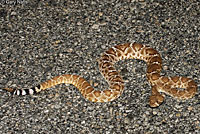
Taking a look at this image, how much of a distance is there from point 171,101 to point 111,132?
5.35 feet

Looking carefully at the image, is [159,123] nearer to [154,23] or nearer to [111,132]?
[111,132]

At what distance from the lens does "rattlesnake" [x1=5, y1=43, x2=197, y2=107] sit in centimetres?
855

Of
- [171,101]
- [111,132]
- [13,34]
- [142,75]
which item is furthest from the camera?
[13,34]

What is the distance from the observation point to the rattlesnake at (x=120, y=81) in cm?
855

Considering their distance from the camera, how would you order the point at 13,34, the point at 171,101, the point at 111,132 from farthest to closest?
the point at 13,34 → the point at 171,101 → the point at 111,132

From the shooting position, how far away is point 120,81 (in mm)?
8922

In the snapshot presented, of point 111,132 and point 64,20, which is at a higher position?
point 64,20

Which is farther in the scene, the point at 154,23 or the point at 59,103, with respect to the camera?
the point at 154,23

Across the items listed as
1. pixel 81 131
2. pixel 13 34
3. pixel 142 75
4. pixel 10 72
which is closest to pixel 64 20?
pixel 13 34

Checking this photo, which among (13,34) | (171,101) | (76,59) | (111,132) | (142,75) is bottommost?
(111,132)

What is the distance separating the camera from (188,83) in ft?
28.7

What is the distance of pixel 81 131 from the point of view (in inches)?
313

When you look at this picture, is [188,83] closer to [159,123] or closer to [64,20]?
[159,123]

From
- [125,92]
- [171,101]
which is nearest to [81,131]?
[125,92]
